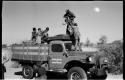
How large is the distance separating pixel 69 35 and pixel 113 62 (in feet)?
8.14

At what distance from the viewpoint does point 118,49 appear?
9195 millimetres

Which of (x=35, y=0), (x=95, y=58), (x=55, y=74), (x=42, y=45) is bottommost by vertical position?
(x=55, y=74)

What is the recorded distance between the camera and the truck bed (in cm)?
774

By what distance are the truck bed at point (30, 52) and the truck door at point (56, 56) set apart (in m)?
0.23

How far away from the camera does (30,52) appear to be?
8.05 metres

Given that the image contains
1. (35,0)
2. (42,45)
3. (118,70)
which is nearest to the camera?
(35,0)

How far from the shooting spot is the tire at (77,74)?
269 inches

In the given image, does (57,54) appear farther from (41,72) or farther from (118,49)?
(118,49)

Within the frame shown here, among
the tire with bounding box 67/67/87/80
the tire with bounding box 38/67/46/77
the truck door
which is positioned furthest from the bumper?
the tire with bounding box 38/67/46/77

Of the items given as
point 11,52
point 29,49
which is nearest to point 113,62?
point 29,49

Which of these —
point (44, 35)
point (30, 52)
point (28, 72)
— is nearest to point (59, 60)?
point (30, 52)

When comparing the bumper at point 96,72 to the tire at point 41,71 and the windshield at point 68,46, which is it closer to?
the windshield at point 68,46

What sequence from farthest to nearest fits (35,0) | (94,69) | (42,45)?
(42,45)
(94,69)
(35,0)

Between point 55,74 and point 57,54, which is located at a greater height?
point 57,54
